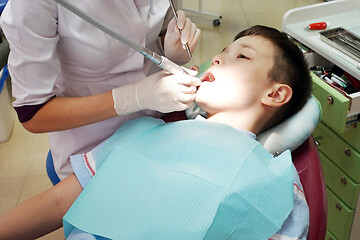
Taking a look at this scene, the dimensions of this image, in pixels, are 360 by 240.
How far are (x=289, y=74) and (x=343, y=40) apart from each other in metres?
0.54

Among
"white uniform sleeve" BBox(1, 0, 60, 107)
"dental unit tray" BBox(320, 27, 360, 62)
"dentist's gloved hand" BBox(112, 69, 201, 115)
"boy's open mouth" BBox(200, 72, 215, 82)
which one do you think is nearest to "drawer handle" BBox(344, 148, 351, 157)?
"dental unit tray" BBox(320, 27, 360, 62)

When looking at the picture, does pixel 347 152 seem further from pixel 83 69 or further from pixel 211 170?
pixel 83 69

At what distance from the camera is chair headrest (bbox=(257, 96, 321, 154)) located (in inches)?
52.5

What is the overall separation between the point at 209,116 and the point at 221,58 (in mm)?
188

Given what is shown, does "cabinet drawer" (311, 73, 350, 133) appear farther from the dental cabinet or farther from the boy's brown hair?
the boy's brown hair

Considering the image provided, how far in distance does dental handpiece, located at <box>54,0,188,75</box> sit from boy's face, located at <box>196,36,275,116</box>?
12 centimetres

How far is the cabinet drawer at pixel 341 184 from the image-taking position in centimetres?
180

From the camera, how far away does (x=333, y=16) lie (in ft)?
6.69

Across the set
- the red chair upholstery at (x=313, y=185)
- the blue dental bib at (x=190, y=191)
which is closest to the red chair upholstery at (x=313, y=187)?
the red chair upholstery at (x=313, y=185)

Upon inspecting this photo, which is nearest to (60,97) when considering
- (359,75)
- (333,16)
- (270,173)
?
(270,173)

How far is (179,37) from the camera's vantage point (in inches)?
56.1

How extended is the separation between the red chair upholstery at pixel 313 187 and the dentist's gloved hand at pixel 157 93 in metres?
0.38

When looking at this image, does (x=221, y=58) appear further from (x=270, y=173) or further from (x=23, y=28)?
(x=23, y=28)

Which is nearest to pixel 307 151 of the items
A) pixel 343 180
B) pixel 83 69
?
pixel 343 180
